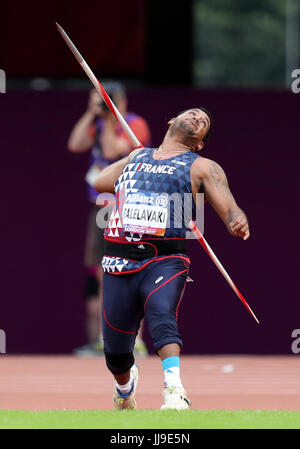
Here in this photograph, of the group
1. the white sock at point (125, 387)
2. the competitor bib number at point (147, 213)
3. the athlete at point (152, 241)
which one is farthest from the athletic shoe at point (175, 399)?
the competitor bib number at point (147, 213)

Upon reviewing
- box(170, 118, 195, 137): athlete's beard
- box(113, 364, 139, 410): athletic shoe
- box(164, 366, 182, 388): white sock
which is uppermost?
box(170, 118, 195, 137): athlete's beard

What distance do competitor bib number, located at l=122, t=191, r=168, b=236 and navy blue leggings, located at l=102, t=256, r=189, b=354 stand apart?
193mm

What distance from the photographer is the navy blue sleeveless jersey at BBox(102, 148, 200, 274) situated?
23.0ft

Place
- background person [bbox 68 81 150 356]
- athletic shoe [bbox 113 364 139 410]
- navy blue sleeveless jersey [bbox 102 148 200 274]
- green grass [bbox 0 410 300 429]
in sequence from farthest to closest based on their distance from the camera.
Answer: background person [bbox 68 81 150 356], athletic shoe [bbox 113 364 139 410], navy blue sleeveless jersey [bbox 102 148 200 274], green grass [bbox 0 410 300 429]

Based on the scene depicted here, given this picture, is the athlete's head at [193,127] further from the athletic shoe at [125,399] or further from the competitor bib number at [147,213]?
the athletic shoe at [125,399]

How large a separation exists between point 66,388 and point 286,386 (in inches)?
67.7

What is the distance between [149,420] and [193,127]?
1864 mm

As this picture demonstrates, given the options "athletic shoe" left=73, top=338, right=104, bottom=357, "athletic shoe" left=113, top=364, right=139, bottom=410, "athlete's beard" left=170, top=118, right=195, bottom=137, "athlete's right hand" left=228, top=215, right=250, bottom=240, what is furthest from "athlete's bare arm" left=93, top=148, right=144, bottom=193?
"athletic shoe" left=73, top=338, right=104, bottom=357

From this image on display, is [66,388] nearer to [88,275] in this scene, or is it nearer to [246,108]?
[88,275]

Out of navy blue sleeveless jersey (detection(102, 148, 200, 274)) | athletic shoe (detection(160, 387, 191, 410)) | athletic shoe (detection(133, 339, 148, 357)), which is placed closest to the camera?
athletic shoe (detection(160, 387, 191, 410))

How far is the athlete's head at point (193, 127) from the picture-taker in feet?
23.9

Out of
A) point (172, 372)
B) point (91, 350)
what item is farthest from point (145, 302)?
point (91, 350)

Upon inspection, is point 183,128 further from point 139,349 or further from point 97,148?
point 139,349

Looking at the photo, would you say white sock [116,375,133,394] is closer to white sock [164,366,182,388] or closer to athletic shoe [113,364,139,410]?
athletic shoe [113,364,139,410]
